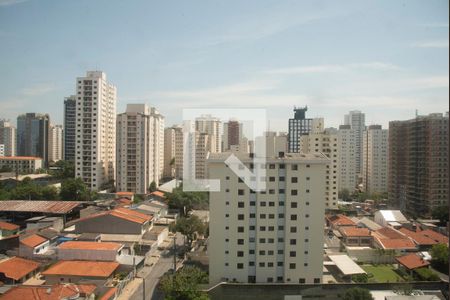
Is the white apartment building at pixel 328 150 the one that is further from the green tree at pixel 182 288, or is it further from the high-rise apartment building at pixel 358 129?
the green tree at pixel 182 288

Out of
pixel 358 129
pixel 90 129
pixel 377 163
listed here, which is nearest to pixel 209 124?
pixel 90 129

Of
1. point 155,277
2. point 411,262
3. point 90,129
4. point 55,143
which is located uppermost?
point 90,129

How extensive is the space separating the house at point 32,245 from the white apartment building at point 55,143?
12533 millimetres

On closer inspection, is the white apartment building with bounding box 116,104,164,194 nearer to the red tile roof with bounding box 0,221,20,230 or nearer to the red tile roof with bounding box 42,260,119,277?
the red tile roof with bounding box 0,221,20,230

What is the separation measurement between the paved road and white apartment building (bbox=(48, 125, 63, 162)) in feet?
44.1

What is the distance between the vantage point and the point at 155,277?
4.89 m

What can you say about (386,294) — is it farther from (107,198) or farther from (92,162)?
(92,162)

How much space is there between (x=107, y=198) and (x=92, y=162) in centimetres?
127

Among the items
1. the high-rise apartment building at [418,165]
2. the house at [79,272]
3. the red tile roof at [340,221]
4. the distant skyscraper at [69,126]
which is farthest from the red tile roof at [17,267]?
the distant skyscraper at [69,126]

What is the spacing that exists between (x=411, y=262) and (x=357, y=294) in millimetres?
1839

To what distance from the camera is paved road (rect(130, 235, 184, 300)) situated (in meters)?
4.29

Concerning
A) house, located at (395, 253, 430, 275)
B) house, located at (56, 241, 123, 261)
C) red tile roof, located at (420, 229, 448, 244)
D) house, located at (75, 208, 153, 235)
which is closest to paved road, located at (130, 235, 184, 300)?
house, located at (56, 241, 123, 261)

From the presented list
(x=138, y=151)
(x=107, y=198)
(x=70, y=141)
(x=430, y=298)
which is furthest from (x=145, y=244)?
(x=70, y=141)

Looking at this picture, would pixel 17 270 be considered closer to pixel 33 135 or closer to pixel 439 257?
pixel 439 257
